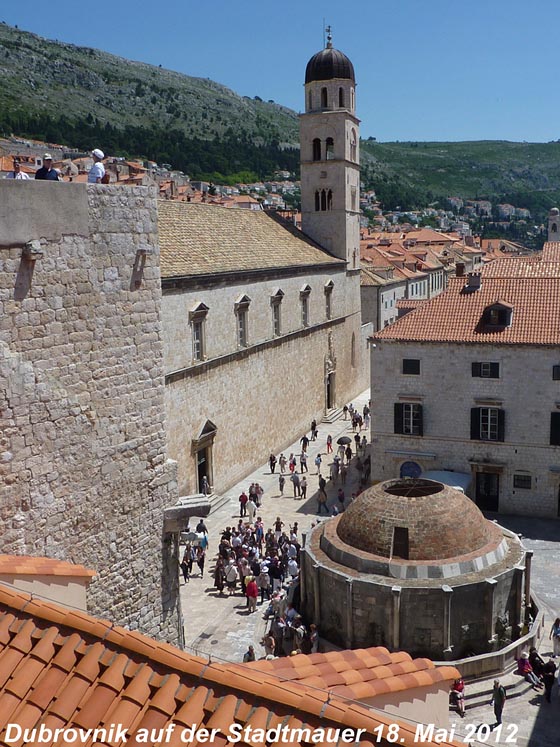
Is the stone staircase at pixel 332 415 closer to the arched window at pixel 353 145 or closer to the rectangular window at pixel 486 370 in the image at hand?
the arched window at pixel 353 145

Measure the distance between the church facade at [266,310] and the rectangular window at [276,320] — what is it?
51 millimetres

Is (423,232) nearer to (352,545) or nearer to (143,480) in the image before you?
(352,545)

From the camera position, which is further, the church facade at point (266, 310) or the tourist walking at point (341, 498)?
the tourist walking at point (341, 498)

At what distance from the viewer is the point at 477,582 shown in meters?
17.2

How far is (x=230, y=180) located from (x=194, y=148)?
12462 mm

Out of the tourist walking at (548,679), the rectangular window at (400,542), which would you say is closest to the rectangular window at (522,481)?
the rectangular window at (400,542)

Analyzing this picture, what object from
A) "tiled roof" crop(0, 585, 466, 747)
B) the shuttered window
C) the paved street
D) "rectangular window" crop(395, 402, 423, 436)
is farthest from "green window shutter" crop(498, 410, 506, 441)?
"tiled roof" crop(0, 585, 466, 747)

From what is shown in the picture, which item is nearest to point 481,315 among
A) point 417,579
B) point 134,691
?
point 417,579

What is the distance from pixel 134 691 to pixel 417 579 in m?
12.8

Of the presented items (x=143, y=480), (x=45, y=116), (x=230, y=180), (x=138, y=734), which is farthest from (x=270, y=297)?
(x=230, y=180)

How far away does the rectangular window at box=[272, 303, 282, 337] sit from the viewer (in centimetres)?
3556

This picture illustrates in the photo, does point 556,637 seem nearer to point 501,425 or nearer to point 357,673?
point 501,425

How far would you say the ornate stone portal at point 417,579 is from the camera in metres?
17.2

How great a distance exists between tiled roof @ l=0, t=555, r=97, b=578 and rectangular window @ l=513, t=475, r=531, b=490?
73.1 feet
